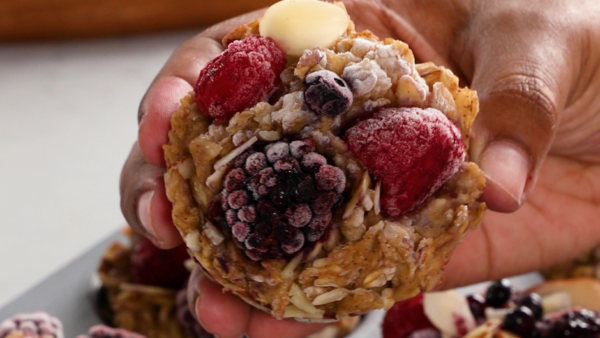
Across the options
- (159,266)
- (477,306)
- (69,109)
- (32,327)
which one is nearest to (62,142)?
(69,109)

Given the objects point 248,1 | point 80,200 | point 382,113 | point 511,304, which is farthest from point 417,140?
point 248,1

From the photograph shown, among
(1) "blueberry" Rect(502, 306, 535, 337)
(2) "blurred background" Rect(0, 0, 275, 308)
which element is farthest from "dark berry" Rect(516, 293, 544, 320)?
(2) "blurred background" Rect(0, 0, 275, 308)

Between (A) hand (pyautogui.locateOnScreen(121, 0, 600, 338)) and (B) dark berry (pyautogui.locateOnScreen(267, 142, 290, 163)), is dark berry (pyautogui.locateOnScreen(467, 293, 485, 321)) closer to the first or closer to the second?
(A) hand (pyautogui.locateOnScreen(121, 0, 600, 338))

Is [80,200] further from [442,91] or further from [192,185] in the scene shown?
[442,91]

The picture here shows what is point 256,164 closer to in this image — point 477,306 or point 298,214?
point 298,214

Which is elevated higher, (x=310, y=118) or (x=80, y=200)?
(x=310, y=118)

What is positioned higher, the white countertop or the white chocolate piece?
the white chocolate piece

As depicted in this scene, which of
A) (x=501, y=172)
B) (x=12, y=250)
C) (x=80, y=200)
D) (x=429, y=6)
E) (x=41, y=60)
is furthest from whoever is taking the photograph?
(x=41, y=60)
